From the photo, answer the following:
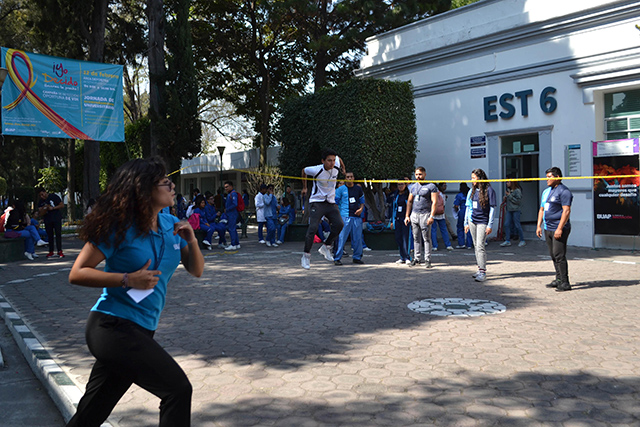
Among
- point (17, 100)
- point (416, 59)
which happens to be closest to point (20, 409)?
point (17, 100)

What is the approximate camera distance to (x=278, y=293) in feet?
27.3

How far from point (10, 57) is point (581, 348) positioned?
615 inches

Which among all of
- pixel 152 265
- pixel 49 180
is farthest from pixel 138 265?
pixel 49 180

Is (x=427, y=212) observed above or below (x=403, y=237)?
above

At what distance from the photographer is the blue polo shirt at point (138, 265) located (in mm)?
2691

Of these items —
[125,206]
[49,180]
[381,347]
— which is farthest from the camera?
[49,180]

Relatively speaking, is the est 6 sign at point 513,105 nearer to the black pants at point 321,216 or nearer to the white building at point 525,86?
the white building at point 525,86

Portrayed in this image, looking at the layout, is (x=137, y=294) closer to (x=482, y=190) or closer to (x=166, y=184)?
(x=166, y=184)

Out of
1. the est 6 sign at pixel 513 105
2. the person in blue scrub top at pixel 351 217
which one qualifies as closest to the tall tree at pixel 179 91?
the est 6 sign at pixel 513 105

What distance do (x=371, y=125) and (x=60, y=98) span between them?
29.1 feet

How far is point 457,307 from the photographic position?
709cm

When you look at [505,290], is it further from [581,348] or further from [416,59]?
[416,59]

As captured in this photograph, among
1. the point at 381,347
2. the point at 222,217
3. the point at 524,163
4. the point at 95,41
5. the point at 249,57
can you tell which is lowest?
the point at 381,347

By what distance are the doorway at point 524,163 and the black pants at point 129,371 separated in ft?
49.1
